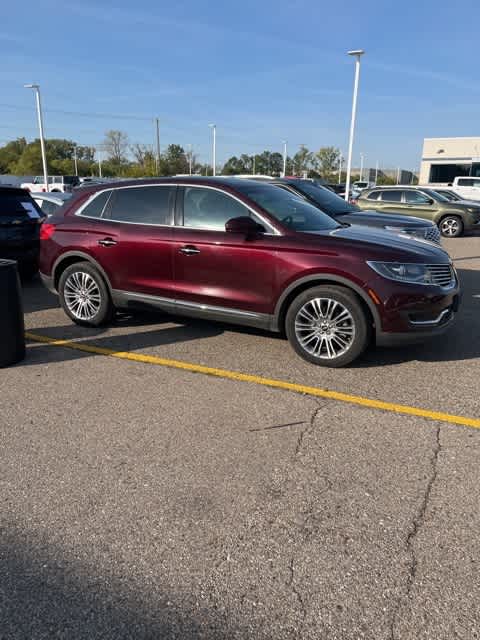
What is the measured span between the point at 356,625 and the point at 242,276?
350 centimetres

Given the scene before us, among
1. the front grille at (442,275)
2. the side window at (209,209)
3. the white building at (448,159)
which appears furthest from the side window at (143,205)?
the white building at (448,159)

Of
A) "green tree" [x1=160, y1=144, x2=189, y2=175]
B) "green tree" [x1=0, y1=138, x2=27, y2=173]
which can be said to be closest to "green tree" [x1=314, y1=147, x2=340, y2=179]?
"green tree" [x1=160, y1=144, x2=189, y2=175]

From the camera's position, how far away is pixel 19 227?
26.4ft

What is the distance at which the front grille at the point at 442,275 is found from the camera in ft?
15.6

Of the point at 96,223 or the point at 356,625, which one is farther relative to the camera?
the point at 96,223

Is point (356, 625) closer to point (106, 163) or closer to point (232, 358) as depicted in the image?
point (232, 358)

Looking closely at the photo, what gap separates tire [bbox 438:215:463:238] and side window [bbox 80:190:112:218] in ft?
47.5

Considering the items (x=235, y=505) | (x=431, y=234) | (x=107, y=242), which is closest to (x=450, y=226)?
(x=431, y=234)

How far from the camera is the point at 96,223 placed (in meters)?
5.91

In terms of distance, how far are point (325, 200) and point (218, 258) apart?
574 centimetres

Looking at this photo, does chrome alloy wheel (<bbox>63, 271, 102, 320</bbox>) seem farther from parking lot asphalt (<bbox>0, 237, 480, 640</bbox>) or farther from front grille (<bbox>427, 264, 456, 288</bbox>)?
front grille (<bbox>427, 264, 456, 288</bbox>)

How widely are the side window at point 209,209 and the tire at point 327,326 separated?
1.15 m

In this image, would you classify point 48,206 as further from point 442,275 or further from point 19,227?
point 442,275

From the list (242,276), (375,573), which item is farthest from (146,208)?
(375,573)
